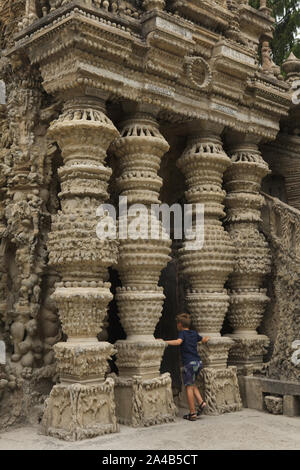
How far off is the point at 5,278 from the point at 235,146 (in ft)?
11.7

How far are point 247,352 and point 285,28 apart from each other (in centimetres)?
1032

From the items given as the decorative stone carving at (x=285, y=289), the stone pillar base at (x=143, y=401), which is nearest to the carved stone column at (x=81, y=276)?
the stone pillar base at (x=143, y=401)

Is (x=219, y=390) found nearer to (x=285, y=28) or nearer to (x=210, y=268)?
(x=210, y=268)

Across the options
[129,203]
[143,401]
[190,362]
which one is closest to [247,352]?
[190,362]

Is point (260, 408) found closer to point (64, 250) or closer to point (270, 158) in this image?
point (64, 250)

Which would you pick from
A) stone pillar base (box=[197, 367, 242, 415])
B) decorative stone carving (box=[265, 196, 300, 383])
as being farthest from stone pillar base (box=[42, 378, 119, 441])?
decorative stone carving (box=[265, 196, 300, 383])

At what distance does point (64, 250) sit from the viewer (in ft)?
18.1

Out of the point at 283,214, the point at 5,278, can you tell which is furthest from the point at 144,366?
the point at 283,214

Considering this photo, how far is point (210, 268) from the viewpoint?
6797 mm

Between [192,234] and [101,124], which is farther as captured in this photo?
[192,234]

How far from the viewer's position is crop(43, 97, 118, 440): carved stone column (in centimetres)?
528

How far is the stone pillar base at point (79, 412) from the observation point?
5.15 metres

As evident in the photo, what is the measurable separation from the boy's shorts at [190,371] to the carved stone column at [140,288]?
26 cm

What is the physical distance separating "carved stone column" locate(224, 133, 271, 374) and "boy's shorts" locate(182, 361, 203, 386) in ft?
3.59
